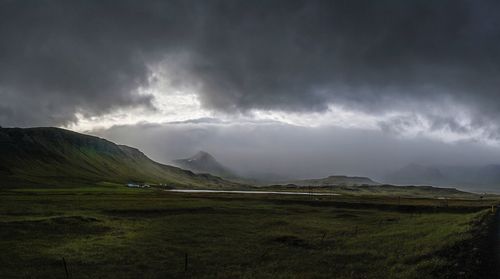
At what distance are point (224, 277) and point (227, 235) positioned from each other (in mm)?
21228

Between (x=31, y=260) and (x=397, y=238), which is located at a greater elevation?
(x=397, y=238)

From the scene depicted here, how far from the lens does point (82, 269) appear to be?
105 ft

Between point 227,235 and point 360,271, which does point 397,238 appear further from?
point 227,235

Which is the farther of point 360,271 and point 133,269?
point 133,269

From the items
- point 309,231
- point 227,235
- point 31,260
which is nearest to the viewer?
point 31,260

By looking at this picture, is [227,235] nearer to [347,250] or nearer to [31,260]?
[347,250]

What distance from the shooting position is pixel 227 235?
5003cm

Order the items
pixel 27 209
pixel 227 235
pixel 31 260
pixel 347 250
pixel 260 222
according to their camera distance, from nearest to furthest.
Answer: pixel 31 260 < pixel 347 250 < pixel 227 235 < pixel 260 222 < pixel 27 209

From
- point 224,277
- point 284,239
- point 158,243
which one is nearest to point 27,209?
point 158,243

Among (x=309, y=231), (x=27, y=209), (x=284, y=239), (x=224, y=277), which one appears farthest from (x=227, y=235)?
(x=27, y=209)

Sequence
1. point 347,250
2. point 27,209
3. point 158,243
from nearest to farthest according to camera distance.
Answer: point 347,250
point 158,243
point 27,209

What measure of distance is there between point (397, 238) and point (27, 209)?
2845 inches

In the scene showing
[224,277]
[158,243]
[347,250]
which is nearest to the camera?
[224,277]

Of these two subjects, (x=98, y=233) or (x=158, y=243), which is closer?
(x=158, y=243)
